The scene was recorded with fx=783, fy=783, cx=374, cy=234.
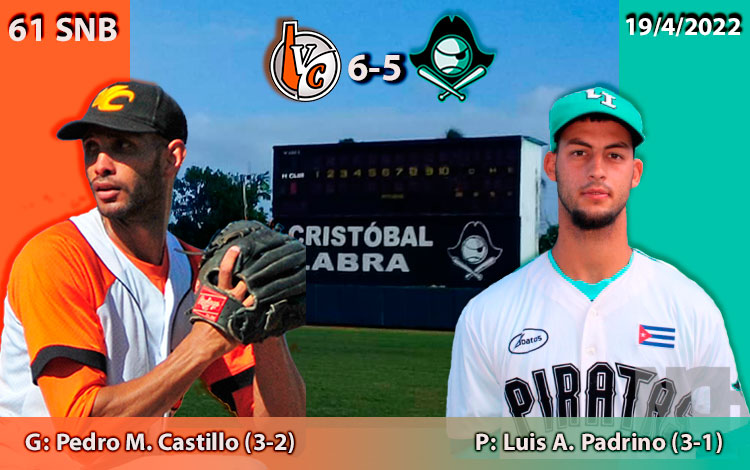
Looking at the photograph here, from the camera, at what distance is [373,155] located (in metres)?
10.1

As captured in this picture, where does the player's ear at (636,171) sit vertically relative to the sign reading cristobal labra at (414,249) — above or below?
above

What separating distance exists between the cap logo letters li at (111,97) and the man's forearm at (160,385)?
2.71ft

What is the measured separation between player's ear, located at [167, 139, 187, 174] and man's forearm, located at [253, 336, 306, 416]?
70 cm

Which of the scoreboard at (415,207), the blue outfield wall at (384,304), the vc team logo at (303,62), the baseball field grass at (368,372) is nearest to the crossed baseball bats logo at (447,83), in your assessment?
the vc team logo at (303,62)

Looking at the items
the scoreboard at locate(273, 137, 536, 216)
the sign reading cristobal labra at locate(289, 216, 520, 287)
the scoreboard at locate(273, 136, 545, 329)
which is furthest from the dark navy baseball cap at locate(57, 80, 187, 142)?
the scoreboard at locate(273, 137, 536, 216)

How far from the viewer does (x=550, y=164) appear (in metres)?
2.88

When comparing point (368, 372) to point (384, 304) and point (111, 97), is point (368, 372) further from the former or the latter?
point (111, 97)

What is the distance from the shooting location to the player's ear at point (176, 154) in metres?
2.78

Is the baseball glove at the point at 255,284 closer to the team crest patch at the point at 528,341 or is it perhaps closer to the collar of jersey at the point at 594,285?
the team crest patch at the point at 528,341

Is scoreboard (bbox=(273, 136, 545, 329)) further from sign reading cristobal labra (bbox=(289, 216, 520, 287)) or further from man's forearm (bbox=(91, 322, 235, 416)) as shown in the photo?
man's forearm (bbox=(91, 322, 235, 416))

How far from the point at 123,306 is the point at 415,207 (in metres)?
7.55

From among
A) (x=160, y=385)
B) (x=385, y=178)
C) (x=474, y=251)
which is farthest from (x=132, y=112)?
(x=474, y=251)

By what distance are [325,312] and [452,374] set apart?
28.7 feet

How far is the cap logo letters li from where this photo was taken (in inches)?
105
